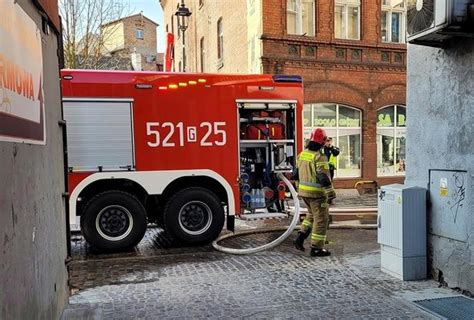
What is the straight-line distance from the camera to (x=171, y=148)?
26.2 ft

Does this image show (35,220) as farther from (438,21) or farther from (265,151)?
(265,151)

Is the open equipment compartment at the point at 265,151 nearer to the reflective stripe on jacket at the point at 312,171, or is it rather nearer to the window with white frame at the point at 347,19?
the reflective stripe on jacket at the point at 312,171

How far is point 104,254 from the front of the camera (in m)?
7.81

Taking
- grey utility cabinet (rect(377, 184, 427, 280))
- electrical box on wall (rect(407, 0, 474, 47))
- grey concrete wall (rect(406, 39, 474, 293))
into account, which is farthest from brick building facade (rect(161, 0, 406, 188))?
grey utility cabinet (rect(377, 184, 427, 280))

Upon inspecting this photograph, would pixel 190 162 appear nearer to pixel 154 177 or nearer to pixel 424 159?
pixel 154 177

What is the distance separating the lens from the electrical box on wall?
4871 mm

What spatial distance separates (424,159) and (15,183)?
185 inches

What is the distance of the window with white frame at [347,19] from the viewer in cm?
1722

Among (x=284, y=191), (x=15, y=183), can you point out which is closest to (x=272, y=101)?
(x=284, y=191)

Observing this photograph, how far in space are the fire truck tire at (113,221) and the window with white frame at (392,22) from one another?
13.3m

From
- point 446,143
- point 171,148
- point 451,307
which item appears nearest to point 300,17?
point 171,148

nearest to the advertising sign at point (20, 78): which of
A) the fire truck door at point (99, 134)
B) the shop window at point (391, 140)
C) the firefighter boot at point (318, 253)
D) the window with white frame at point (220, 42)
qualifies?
the fire truck door at point (99, 134)

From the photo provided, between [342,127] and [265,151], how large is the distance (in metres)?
9.25

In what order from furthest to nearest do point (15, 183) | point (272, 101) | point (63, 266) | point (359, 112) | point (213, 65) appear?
point (213, 65)
point (359, 112)
point (272, 101)
point (63, 266)
point (15, 183)
